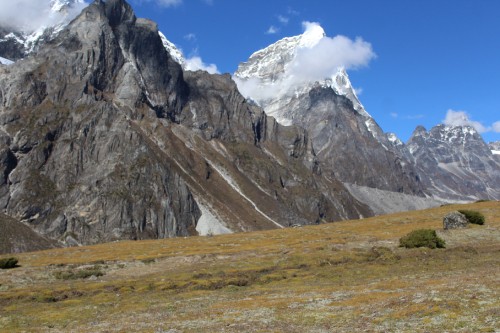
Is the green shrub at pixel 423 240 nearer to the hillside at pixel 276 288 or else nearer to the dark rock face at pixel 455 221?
the hillside at pixel 276 288

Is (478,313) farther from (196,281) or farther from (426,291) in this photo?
(196,281)

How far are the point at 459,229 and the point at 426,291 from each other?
4489 cm

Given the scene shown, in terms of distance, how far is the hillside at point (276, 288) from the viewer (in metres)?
30.3

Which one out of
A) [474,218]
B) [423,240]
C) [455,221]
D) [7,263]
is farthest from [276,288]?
[474,218]

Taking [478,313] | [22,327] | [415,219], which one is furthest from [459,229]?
[22,327]

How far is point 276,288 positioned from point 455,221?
41.8m

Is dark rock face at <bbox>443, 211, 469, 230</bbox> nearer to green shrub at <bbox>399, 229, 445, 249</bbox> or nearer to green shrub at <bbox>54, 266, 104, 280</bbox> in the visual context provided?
green shrub at <bbox>399, 229, 445, 249</bbox>

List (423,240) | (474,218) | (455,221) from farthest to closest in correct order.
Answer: (474,218)
(455,221)
(423,240)

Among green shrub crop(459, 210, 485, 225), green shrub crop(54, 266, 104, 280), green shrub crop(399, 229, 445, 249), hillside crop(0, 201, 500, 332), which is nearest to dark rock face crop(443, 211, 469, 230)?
hillside crop(0, 201, 500, 332)

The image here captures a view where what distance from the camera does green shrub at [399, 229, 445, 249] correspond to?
63875mm

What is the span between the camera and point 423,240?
6494cm

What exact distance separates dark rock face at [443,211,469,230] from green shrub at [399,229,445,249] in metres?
13.9

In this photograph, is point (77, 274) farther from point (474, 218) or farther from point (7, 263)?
point (474, 218)

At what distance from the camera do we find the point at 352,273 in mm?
52094
